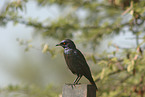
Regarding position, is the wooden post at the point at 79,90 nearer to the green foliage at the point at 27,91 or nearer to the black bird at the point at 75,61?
the black bird at the point at 75,61

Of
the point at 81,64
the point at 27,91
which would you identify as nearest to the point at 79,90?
the point at 81,64

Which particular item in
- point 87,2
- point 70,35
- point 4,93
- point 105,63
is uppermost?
point 87,2

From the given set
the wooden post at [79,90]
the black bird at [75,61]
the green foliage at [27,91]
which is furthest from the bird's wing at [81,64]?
the green foliage at [27,91]

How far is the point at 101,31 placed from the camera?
823 centimetres

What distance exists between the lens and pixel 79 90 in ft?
12.5

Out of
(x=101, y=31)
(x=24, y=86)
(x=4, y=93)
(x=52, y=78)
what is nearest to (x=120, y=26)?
(x=101, y=31)

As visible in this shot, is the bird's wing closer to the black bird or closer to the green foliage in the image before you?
the black bird

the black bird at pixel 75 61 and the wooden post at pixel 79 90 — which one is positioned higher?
the black bird at pixel 75 61

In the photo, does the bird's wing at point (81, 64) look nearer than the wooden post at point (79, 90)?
No

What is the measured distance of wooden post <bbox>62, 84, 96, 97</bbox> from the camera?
12.4ft

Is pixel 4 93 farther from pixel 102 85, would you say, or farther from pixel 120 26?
pixel 120 26

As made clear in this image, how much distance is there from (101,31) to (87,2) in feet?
3.89

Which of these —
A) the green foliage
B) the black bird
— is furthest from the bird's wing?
the green foliage

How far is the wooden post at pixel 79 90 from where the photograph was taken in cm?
377
